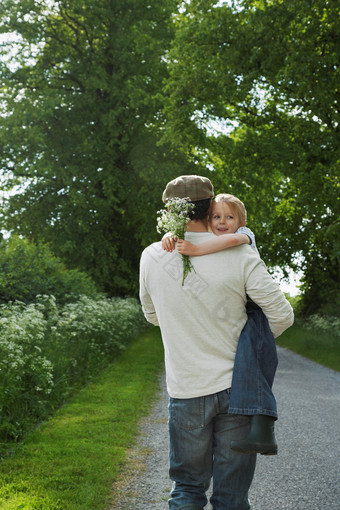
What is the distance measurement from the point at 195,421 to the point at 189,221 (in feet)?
3.07

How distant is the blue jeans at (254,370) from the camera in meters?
2.41

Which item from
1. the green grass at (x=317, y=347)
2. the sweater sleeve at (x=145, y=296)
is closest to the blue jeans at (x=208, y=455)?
the sweater sleeve at (x=145, y=296)

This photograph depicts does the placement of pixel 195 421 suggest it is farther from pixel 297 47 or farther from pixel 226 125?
pixel 226 125

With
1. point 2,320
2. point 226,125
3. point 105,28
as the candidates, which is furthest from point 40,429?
point 105,28

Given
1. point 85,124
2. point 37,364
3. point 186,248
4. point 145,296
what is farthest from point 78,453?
point 85,124

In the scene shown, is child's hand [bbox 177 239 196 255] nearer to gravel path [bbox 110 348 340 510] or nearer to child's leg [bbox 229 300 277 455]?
child's leg [bbox 229 300 277 455]

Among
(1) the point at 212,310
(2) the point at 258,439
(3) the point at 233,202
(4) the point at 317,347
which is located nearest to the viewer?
(2) the point at 258,439

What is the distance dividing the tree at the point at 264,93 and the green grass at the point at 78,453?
397 inches

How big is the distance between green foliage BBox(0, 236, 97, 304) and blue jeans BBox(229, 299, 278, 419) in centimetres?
1073

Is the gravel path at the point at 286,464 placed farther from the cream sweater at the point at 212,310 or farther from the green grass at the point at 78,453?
the cream sweater at the point at 212,310

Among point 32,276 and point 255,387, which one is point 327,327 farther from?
point 255,387

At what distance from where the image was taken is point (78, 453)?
220 inches

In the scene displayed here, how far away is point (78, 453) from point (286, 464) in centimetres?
208

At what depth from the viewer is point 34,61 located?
82.5ft
